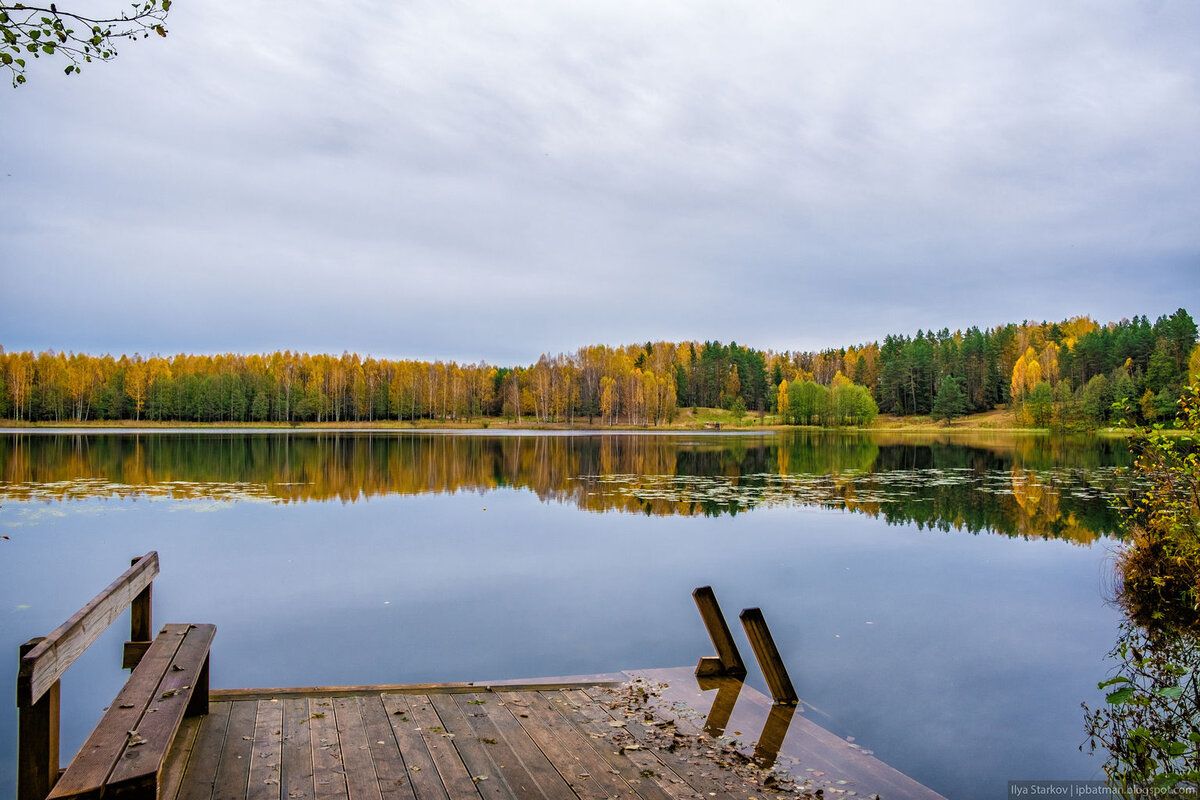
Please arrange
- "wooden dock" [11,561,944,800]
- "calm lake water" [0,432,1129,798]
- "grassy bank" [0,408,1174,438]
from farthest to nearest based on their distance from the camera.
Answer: "grassy bank" [0,408,1174,438] → "calm lake water" [0,432,1129,798] → "wooden dock" [11,561,944,800]

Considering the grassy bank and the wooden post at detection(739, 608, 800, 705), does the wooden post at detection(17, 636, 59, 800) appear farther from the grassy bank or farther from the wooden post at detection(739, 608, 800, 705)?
the grassy bank

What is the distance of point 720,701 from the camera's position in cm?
656

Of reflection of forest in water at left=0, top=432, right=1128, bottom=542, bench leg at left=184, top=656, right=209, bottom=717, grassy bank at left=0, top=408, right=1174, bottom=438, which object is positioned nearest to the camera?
bench leg at left=184, top=656, right=209, bottom=717

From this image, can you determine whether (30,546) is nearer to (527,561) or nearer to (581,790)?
(527,561)

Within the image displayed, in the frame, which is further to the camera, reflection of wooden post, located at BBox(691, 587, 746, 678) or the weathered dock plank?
reflection of wooden post, located at BBox(691, 587, 746, 678)

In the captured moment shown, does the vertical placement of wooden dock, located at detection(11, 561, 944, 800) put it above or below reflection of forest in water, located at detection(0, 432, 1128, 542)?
above

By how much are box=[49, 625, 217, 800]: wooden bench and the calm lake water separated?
181 cm

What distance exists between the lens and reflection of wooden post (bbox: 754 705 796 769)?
5297mm

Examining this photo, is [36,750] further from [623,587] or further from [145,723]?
[623,587]

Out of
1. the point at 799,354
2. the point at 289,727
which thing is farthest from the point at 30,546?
the point at 799,354

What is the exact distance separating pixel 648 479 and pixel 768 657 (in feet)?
73.8

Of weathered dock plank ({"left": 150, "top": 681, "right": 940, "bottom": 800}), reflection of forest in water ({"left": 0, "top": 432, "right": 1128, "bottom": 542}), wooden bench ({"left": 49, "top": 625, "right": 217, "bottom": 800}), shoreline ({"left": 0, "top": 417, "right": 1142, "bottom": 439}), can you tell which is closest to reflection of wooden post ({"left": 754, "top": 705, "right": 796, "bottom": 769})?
weathered dock plank ({"left": 150, "top": 681, "right": 940, "bottom": 800})

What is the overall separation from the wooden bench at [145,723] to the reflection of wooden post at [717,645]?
4213 millimetres

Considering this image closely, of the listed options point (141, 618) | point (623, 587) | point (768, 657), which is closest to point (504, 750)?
point (768, 657)
